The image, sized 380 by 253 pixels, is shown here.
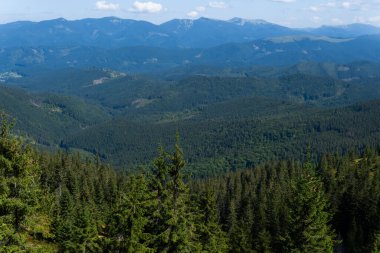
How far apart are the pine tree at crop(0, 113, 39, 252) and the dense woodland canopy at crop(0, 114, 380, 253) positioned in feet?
0.17

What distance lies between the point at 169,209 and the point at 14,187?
1105 centimetres

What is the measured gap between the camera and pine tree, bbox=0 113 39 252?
2381 cm

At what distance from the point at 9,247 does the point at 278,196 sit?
8216 centimetres

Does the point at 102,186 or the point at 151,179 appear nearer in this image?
the point at 151,179

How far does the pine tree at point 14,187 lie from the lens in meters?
23.8

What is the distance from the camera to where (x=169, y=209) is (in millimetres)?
31719

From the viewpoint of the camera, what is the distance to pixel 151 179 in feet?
107

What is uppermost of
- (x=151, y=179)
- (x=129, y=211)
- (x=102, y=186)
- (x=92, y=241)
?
(x=151, y=179)

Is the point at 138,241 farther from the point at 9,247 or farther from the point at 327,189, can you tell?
the point at 327,189

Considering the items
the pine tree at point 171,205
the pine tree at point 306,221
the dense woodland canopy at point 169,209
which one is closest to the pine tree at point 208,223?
the dense woodland canopy at point 169,209

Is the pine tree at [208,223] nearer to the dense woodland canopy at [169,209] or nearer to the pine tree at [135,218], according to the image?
the dense woodland canopy at [169,209]

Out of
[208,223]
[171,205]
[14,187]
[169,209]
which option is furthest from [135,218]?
[208,223]

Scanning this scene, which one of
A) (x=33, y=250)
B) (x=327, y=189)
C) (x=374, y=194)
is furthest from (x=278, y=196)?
(x=33, y=250)

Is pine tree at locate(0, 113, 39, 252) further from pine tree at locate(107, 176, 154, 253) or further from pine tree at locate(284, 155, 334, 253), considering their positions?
pine tree at locate(284, 155, 334, 253)
